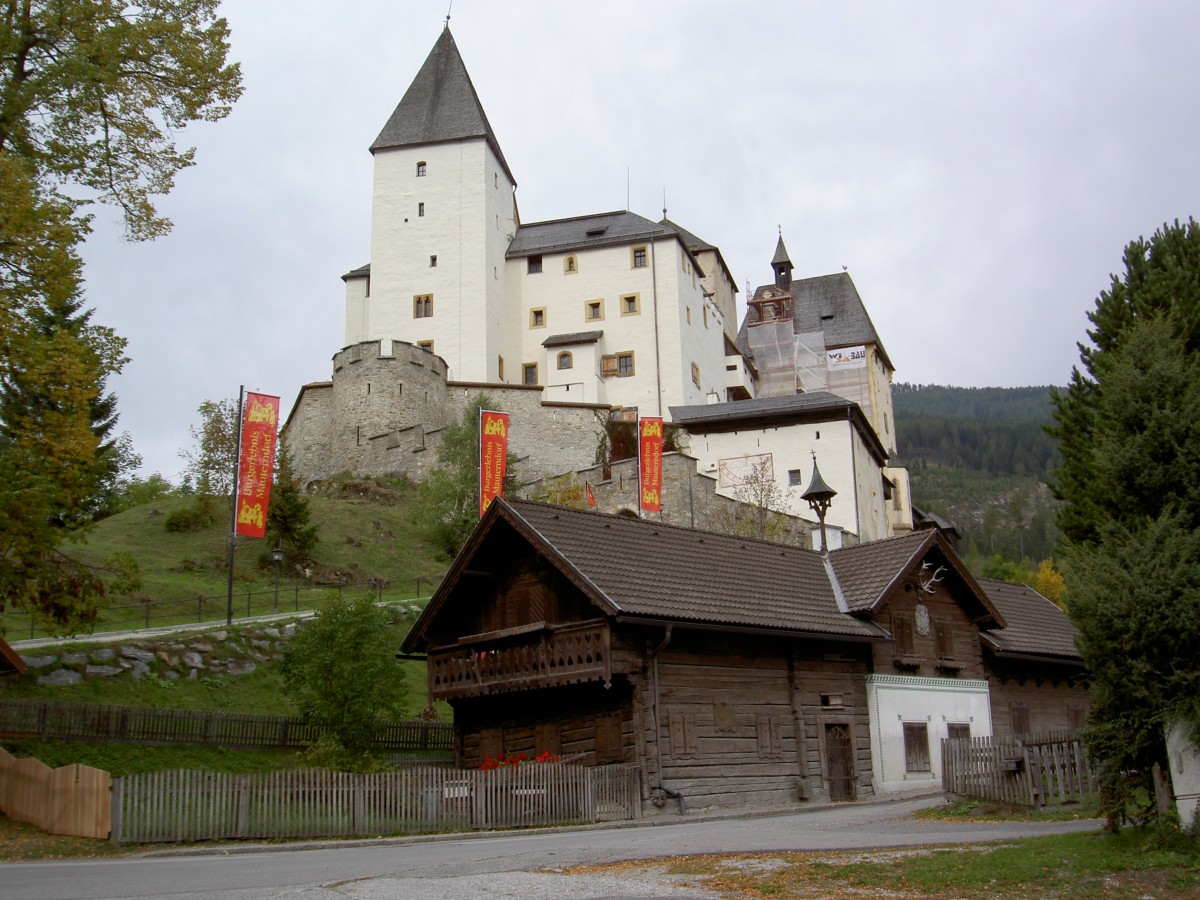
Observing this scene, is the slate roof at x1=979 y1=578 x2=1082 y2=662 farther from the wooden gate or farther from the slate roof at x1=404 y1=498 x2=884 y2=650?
the wooden gate

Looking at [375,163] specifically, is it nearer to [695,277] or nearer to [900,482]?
[695,277]

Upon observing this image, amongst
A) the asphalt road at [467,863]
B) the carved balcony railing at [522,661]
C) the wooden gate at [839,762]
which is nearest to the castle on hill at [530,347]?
the wooden gate at [839,762]

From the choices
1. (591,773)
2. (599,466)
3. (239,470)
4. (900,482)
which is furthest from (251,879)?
(900,482)

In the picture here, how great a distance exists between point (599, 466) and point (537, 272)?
2264 cm

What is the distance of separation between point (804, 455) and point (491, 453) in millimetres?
17254

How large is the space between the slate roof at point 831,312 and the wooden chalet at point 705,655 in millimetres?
73520

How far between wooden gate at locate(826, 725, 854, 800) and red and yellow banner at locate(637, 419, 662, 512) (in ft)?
75.3

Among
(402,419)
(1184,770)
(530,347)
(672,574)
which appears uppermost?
(530,347)

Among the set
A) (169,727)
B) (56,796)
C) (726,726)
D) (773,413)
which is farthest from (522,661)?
(773,413)

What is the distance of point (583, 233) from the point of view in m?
75.6

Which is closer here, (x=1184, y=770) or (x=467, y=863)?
(x=1184, y=770)

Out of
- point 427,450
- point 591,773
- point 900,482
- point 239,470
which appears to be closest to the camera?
point 591,773

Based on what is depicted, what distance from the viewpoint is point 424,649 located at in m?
26.8

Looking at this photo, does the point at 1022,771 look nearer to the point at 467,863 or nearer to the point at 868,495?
the point at 467,863
